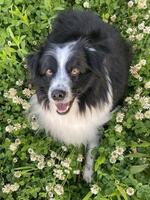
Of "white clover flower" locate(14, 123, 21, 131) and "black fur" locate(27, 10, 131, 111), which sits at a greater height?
→ "black fur" locate(27, 10, 131, 111)

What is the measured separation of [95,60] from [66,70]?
18cm

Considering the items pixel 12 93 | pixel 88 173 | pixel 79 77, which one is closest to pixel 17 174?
pixel 88 173

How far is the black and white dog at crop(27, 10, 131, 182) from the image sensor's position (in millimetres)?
3002

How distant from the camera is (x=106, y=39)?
3414mm

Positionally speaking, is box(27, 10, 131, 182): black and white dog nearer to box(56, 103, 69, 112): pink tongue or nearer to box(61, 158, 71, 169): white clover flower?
box(56, 103, 69, 112): pink tongue

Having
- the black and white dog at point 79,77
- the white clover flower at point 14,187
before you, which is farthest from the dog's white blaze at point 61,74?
the white clover flower at point 14,187

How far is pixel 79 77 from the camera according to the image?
3006 mm

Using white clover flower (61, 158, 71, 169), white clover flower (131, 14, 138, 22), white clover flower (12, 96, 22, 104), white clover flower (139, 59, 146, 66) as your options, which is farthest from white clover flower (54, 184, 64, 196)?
white clover flower (131, 14, 138, 22)

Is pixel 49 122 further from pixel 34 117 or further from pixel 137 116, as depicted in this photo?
pixel 137 116

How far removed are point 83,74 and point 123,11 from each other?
132cm

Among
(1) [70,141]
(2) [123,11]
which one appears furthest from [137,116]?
(2) [123,11]

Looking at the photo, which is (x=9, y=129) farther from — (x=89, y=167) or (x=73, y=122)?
(x=89, y=167)

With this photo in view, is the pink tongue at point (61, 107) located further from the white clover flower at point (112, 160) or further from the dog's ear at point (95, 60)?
the white clover flower at point (112, 160)

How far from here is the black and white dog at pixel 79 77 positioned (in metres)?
3.00
